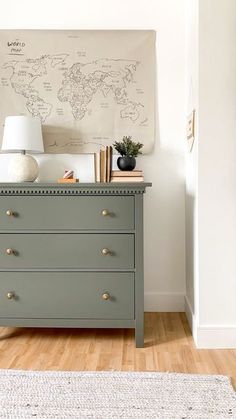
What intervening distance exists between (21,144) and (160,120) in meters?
0.92

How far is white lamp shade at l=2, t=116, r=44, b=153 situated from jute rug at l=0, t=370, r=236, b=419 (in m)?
1.25

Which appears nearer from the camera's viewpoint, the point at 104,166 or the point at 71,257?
the point at 71,257

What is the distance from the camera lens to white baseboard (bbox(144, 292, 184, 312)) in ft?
9.64

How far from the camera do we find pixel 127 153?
2.63 m

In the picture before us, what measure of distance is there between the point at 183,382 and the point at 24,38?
225 centimetres

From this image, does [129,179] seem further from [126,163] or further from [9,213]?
[9,213]

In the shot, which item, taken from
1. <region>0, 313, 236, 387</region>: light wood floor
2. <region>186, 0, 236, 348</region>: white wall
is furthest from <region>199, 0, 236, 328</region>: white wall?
<region>0, 313, 236, 387</region>: light wood floor

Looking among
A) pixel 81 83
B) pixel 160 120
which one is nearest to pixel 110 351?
pixel 160 120

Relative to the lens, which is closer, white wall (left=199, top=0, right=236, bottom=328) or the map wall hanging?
white wall (left=199, top=0, right=236, bottom=328)

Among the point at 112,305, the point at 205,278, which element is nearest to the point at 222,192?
the point at 205,278

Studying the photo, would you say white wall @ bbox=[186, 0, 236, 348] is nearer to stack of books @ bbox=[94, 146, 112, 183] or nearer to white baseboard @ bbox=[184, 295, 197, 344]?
white baseboard @ bbox=[184, 295, 197, 344]

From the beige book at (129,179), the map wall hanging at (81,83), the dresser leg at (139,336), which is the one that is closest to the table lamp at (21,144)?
the map wall hanging at (81,83)

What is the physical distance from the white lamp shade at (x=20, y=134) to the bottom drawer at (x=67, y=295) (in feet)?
2.45

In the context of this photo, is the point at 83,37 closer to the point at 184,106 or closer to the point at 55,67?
the point at 55,67
